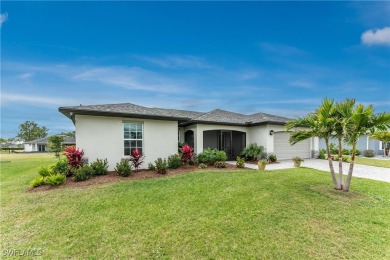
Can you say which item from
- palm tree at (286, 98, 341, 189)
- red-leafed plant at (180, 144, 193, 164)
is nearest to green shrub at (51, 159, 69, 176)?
red-leafed plant at (180, 144, 193, 164)

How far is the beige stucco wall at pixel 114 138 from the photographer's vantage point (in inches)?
404

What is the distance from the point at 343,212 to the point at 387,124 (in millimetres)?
3892

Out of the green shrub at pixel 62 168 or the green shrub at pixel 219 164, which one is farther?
the green shrub at pixel 219 164

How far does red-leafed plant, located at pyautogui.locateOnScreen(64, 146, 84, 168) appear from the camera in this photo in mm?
9305

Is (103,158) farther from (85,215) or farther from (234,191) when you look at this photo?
(234,191)

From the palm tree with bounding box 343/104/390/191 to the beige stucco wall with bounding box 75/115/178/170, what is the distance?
9.06 metres

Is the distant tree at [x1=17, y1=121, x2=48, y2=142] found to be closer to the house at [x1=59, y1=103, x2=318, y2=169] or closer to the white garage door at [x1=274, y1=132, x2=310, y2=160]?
the house at [x1=59, y1=103, x2=318, y2=169]

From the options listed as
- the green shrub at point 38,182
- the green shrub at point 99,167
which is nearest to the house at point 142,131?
the green shrub at point 99,167

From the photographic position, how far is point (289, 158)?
16.9 meters

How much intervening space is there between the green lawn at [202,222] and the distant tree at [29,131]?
8962 centimetres

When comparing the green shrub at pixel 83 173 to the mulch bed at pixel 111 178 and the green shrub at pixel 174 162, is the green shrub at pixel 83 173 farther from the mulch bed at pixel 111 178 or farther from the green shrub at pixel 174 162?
the green shrub at pixel 174 162

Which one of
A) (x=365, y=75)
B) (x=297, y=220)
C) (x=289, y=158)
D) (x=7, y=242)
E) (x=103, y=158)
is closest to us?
(x=7, y=242)

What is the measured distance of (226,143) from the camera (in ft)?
57.1

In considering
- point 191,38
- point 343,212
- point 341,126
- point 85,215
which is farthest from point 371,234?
point 191,38
